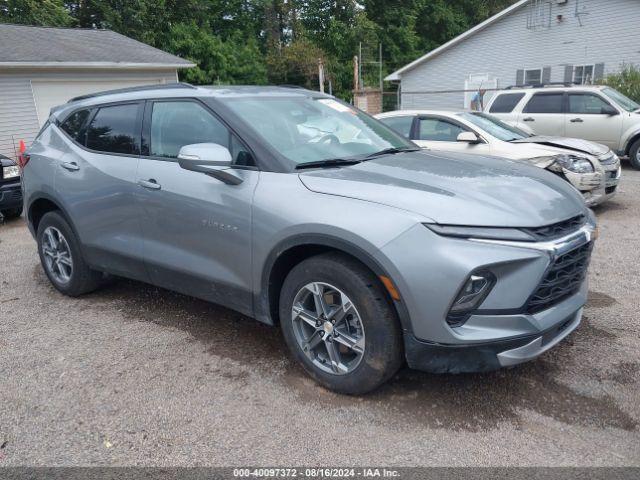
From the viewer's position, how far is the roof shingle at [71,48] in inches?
564

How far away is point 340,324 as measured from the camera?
3.10 meters

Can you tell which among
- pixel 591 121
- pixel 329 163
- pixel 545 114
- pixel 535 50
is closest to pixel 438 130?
pixel 545 114

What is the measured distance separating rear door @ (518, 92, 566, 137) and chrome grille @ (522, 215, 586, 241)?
9.30 m

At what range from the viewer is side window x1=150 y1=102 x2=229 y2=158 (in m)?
3.66

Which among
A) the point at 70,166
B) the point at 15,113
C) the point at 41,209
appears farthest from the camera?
the point at 15,113

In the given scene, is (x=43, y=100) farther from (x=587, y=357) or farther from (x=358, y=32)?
(x=358, y=32)

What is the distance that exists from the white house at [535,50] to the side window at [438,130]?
1144 cm

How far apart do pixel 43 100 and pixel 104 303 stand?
12.2m

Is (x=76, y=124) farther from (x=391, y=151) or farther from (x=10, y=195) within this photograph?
(x=10, y=195)

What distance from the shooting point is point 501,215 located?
2758 millimetres

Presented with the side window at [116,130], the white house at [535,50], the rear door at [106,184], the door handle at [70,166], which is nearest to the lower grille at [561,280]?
the rear door at [106,184]

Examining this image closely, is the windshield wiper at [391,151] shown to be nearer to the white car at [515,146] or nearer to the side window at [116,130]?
the side window at [116,130]

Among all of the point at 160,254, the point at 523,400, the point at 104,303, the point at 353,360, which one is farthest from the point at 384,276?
the point at 104,303

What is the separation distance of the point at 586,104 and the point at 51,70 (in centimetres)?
1338
